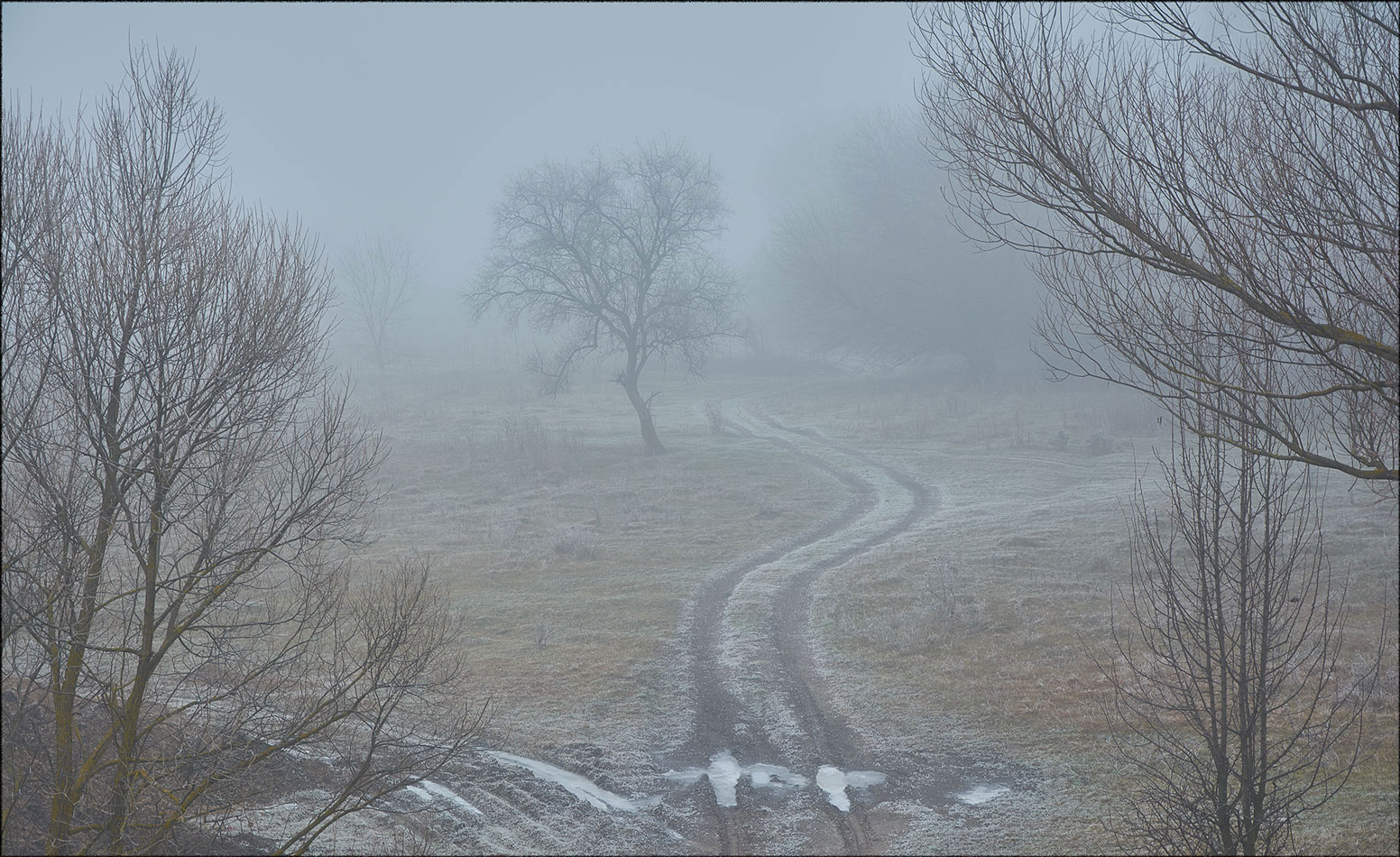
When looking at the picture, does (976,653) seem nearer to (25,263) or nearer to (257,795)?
(257,795)

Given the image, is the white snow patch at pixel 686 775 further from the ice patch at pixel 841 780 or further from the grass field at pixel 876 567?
the ice patch at pixel 841 780

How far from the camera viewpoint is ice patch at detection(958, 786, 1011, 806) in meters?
8.70

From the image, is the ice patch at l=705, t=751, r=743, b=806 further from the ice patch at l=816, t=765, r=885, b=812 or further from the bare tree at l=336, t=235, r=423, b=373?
the bare tree at l=336, t=235, r=423, b=373

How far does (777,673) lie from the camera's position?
1245 centimetres

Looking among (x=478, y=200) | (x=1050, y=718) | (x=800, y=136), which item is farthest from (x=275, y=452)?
(x=478, y=200)

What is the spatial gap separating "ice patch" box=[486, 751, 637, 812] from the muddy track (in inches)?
43.1

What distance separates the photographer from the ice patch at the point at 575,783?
8.93 metres

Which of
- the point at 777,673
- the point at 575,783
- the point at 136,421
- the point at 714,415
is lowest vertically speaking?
the point at 575,783

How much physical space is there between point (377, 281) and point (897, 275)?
3552 centimetres

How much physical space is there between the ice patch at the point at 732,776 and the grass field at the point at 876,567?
0.88 meters

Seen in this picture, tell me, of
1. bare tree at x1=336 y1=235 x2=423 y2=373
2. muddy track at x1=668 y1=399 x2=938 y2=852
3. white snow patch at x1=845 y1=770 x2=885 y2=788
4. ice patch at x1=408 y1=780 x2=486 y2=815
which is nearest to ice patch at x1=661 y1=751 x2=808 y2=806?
muddy track at x1=668 y1=399 x2=938 y2=852

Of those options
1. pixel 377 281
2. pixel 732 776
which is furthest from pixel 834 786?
pixel 377 281

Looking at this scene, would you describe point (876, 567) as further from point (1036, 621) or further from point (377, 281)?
point (377, 281)

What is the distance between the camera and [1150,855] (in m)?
6.83
